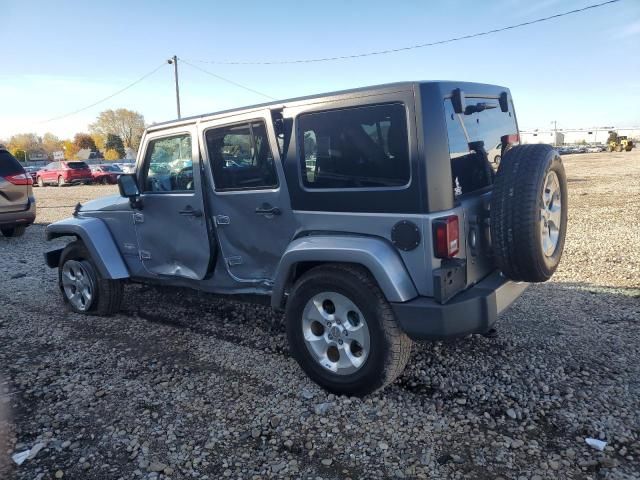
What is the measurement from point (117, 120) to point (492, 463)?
10343 cm

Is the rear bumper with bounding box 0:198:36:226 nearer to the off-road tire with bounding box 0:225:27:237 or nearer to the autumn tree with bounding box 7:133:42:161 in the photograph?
the off-road tire with bounding box 0:225:27:237

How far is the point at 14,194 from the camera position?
973 centimetres

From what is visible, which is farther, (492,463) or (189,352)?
(189,352)

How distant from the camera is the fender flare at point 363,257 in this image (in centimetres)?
292

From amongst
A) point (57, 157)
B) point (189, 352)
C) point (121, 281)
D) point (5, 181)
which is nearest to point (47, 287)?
point (121, 281)

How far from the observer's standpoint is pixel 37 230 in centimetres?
1188

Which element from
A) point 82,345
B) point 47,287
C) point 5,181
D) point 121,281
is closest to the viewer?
point 82,345

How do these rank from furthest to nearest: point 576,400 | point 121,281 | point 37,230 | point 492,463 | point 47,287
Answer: point 37,230 → point 47,287 → point 121,281 → point 576,400 → point 492,463

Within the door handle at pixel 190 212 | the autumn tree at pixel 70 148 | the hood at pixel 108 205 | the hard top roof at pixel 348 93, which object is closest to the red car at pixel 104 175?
the hood at pixel 108 205

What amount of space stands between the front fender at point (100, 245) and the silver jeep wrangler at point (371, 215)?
1080mm

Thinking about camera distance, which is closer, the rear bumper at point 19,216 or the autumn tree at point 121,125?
the rear bumper at point 19,216

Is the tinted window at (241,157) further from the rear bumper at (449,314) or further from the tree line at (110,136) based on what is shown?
the tree line at (110,136)

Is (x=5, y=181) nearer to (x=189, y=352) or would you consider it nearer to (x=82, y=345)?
(x=82, y=345)

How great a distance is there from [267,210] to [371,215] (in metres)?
0.89
